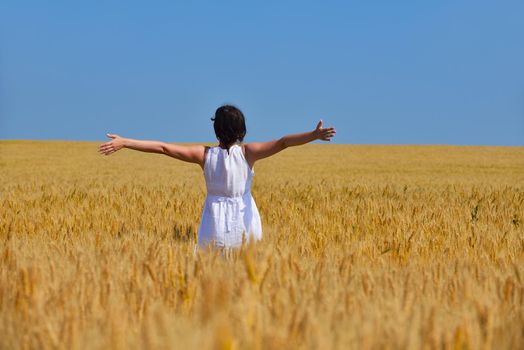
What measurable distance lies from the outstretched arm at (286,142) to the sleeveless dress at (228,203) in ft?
0.30

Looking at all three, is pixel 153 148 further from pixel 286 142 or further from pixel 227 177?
pixel 286 142

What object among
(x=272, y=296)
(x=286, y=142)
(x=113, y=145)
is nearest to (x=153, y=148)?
(x=113, y=145)

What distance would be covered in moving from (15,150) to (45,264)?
29.8 meters

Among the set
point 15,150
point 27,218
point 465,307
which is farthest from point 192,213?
point 15,150

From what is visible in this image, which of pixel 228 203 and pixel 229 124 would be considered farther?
pixel 228 203

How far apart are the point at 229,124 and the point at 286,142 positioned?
52cm

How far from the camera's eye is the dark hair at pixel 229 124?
163 inches

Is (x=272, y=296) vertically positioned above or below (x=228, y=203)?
below

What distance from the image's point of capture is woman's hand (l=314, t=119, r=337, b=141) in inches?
140

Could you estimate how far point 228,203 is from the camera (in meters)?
4.33

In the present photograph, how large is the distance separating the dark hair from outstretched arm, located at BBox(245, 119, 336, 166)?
120mm

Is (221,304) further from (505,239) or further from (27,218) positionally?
(27,218)

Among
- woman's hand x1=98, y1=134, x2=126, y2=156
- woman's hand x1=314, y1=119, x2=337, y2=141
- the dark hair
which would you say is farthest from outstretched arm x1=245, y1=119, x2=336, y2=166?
woman's hand x1=98, y1=134, x2=126, y2=156

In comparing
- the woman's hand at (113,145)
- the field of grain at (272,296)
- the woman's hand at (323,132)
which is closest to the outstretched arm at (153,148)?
the woman's hand at (113,145)
